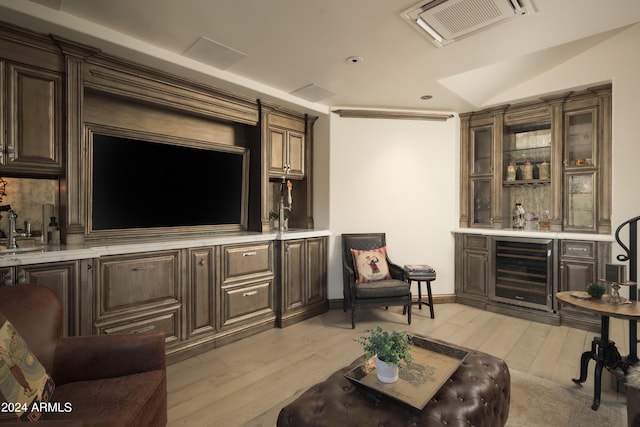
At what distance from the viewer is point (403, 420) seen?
141 cm

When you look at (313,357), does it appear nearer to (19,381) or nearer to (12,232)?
(19,381)

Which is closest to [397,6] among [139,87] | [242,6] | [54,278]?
[242,6]

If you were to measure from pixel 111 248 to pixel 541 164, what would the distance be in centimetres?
491

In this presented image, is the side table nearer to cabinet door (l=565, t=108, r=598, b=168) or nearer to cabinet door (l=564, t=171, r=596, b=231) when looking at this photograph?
cabinet door (l=564, t=171, r=596, b=231)

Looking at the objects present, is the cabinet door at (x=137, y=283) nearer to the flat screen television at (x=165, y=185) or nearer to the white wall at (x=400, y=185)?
the flat screen television at (x=165, y=185)

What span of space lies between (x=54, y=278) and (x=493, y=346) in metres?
3.69

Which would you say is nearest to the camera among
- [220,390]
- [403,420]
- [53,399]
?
[403,420]

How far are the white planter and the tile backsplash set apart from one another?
2.78 metres

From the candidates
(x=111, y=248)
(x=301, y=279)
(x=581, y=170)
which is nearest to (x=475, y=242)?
(x=581, y=170)

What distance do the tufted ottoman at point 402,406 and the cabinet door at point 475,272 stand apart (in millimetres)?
2759

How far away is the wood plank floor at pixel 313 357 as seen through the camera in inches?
86.9

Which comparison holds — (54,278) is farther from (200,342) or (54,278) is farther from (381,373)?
(381,373)

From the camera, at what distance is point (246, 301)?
342cm

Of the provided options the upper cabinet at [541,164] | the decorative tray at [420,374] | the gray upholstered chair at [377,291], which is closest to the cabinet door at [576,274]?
the upper cabinet at [541,164]
